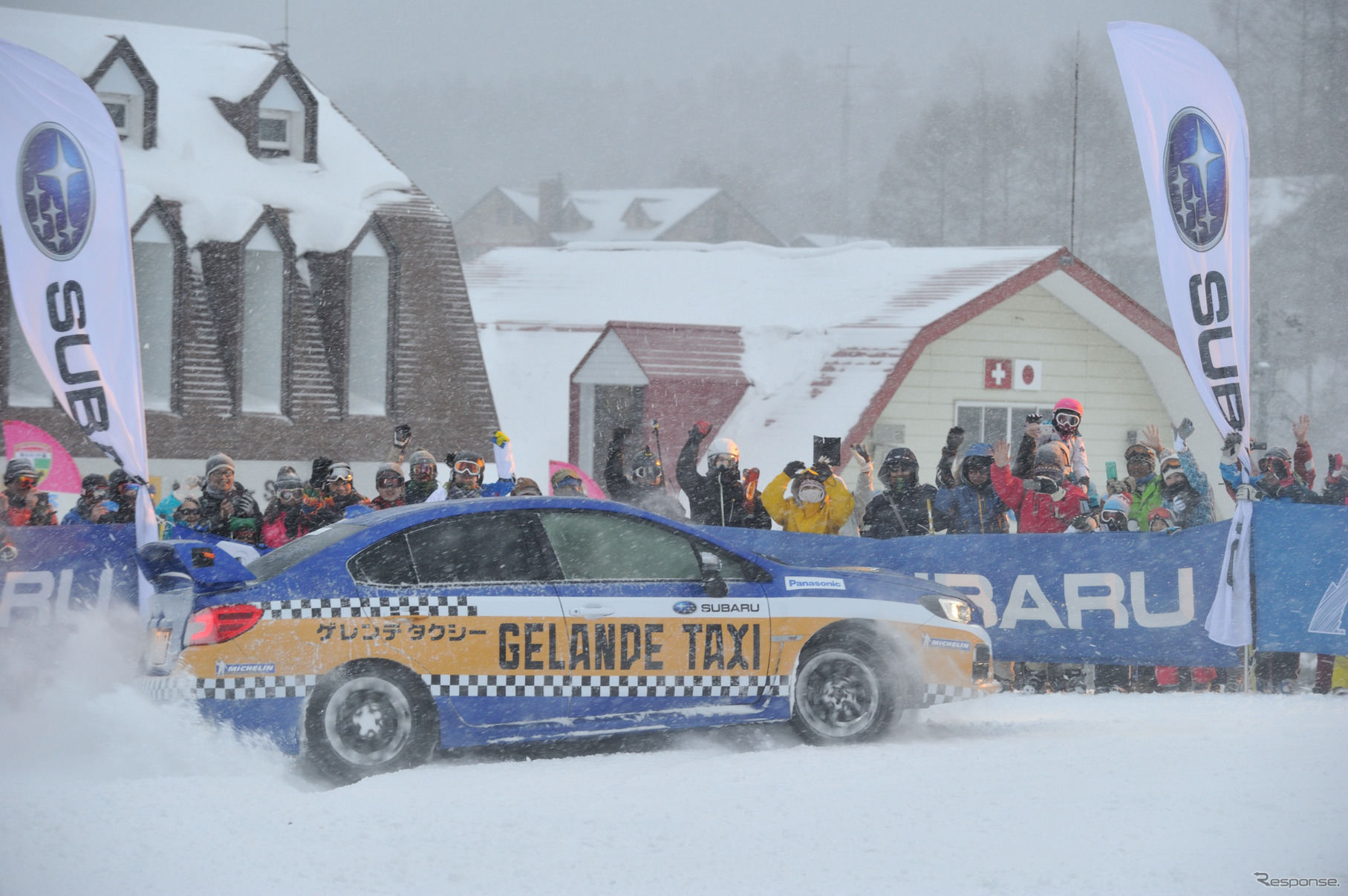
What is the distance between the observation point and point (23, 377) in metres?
21.4

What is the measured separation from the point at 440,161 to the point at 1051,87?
5475 centimetres

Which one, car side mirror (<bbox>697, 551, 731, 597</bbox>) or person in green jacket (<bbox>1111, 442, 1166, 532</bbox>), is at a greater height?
person in green jacket (<bbox>1111, 442, 1166, 532</bbox>)

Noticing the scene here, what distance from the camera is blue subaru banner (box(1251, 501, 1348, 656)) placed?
1011 cm

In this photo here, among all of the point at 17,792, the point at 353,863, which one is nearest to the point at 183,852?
the point at 353,863

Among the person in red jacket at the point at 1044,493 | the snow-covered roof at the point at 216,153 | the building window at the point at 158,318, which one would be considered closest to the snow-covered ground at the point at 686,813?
the person in red jacket at the point at 1044,493

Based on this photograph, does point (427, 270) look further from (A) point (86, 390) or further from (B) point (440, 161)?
(B) point (440, 161)

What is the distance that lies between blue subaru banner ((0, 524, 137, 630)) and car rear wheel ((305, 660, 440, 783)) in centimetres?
347

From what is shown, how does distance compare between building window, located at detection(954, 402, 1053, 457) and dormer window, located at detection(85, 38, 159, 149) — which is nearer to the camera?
dormer window, located at detection(85, 38, 159, 149)

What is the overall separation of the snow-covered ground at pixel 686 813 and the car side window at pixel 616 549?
995mm

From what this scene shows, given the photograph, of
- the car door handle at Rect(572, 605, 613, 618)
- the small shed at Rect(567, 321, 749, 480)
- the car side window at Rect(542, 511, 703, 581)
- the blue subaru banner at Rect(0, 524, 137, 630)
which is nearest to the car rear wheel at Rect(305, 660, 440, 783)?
the car door handle at Rect(572, 605, 613, 618)

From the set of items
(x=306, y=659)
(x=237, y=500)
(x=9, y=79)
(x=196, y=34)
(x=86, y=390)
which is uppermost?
(x=196, y=34)

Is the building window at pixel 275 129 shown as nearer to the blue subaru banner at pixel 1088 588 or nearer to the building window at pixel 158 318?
the building window at pixel 158 318

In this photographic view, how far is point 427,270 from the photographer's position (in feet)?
82.4

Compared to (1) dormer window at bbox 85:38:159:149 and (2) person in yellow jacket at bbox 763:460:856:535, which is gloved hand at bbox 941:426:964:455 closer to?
(2) person in yellow jacket at bbox 763:460:856:535
